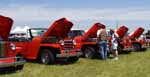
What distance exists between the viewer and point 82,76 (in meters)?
12.7

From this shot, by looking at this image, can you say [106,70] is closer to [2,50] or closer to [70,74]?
[70,74]

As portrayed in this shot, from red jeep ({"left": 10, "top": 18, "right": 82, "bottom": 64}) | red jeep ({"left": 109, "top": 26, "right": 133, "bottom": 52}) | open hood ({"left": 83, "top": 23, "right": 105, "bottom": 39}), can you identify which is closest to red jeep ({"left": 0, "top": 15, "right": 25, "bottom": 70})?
red jeep ({"left": 10, "top": 18, "right": 82, "bottom": 64})

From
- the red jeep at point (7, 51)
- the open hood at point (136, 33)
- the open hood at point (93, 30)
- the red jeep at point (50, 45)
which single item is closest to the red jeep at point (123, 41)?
the open hood at point (136, 33)

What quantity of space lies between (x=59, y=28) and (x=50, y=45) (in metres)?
0.89

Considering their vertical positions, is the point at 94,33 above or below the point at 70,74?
above

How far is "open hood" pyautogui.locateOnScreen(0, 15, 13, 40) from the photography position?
13.7 metres

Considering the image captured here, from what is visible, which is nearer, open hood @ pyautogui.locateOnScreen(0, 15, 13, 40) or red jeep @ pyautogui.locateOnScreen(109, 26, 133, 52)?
open hood @ pyautogui.locateOnScreen(0, 15, 13, 40)

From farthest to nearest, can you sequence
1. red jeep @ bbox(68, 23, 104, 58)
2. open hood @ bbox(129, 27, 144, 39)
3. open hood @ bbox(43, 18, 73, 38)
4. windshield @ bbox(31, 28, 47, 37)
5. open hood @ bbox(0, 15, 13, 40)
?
open hood @ bbox(129, 27, 144, 39)
red jeep @ bbox(68, 23, 104, 58)
windshield @ bbox(31, 28, 47, 37)
open hood @ bbox(43, 18, 73, 38)
open hood @ bbox(0, 15, 13, 40)

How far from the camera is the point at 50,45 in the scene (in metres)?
16.5

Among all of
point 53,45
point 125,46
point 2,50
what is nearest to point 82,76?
point 2,50

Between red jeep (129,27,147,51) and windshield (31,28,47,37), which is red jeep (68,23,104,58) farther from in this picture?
red jeep (129,27,147,51)

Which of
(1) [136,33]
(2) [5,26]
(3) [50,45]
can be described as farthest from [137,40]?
(2) [5,26]

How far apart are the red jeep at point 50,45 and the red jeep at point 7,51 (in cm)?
244

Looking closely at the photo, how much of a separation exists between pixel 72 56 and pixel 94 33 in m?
3.70
